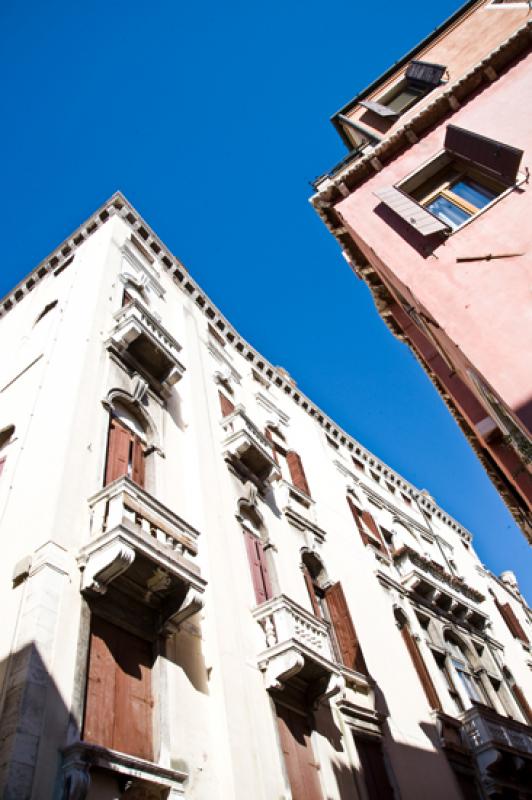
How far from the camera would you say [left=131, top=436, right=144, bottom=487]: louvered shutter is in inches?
359

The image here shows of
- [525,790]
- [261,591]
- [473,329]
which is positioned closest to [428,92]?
[473,329]

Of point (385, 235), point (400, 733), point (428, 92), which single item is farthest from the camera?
point (428, 92)

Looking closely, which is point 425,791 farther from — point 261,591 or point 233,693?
point 233,693

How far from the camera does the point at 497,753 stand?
13086 millimetres

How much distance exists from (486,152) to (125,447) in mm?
7947

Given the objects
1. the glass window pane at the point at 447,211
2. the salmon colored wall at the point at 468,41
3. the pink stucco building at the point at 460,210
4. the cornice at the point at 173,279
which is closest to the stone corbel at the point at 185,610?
the pink stucco building at the point at 460,210

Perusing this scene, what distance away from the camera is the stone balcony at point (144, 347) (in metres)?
11.4

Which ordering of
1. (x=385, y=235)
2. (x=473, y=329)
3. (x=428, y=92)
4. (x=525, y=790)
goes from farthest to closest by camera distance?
1. (x=525, y=790)
2. (x=428, y=92)
3. (x=385, y=235)
4. (x=473, y=329)

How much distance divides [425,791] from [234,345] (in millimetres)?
15527

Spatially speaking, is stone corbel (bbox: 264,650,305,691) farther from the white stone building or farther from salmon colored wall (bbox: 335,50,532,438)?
salmon colored wall (bbox: 335,50,532,438)

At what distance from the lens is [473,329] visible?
7.41m

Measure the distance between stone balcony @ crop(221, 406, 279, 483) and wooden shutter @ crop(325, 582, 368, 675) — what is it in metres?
3.13

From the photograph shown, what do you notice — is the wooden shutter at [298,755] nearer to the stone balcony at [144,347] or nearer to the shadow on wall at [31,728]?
the shadow on wall at [31,728]

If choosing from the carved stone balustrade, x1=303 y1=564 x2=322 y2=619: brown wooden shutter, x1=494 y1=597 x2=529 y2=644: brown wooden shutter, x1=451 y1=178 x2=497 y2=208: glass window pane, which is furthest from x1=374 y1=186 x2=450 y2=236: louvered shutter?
x1=494 y1=597 x2=529 y2=644: brown wooden shutter
